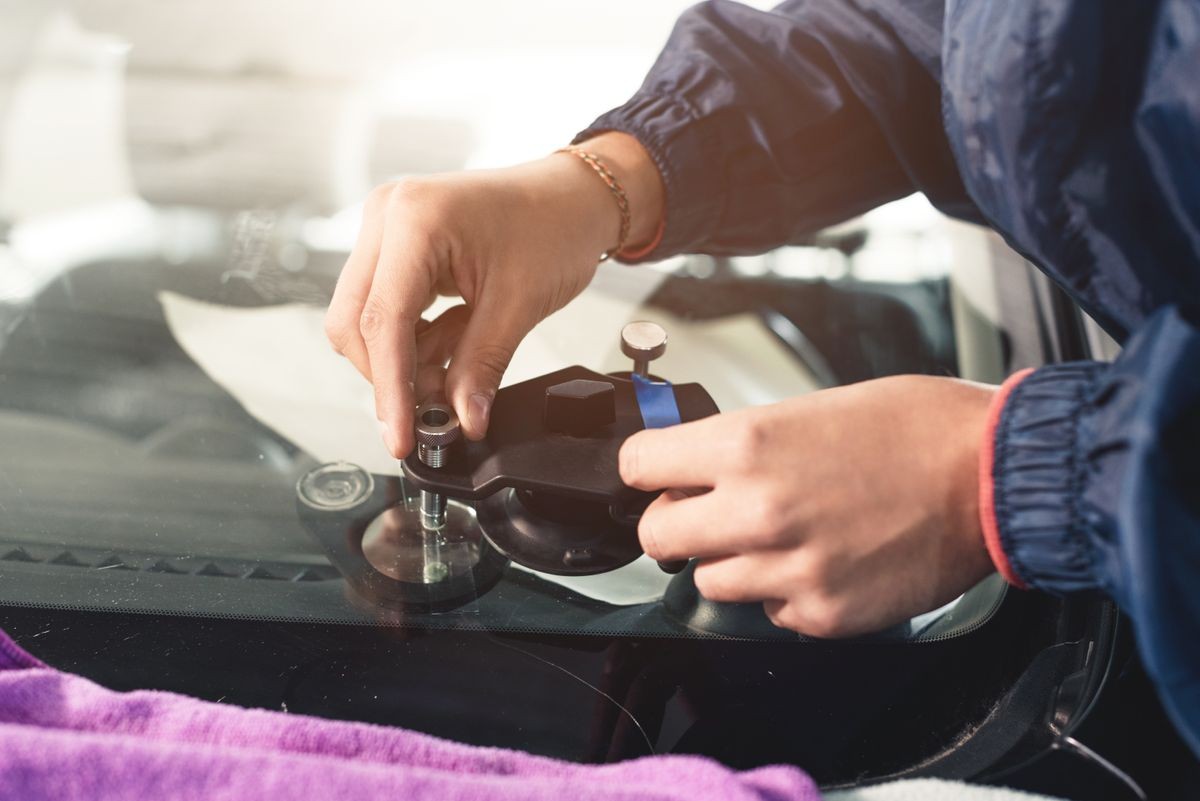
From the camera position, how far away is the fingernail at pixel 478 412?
1.89ft

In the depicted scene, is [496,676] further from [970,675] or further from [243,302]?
[243,302]

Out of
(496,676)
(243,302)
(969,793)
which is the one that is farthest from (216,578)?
(969,793)

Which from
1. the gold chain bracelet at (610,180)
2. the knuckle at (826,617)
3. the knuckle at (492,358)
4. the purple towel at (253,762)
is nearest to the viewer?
the purple towel at (253,762)

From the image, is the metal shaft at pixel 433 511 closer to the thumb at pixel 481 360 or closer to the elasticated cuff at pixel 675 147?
the thumb at pixel 481 360

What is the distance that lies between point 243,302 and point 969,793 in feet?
2.09

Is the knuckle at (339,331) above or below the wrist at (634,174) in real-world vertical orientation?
below

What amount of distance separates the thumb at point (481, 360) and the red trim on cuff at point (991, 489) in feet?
0.90

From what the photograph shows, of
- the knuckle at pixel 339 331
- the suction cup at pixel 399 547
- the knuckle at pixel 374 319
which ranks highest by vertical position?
the knuckle at pixel 374 319

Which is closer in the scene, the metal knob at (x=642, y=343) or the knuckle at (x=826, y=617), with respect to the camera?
the knuckle at (x=826, y=617)

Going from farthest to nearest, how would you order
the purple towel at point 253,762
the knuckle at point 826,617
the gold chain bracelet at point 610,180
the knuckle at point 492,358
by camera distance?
the gold chain bracelet at point 610,180 < the knuckle at point 492,358 < the knuckle at point 826,617 < the purple towel at point 253,762

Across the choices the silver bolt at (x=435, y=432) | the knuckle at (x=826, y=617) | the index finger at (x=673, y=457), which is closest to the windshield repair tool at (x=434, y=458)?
the silver bolt at (x=435, y=432)

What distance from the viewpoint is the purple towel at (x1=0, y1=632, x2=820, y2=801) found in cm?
41

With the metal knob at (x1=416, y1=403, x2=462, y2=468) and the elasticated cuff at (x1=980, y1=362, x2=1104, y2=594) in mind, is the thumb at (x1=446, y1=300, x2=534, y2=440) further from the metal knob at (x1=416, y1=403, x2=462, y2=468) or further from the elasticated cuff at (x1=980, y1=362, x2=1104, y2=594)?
the elasticated cuff at (x1=980, y1=362, x2=1104, y2=594)

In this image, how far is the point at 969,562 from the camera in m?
0.53
